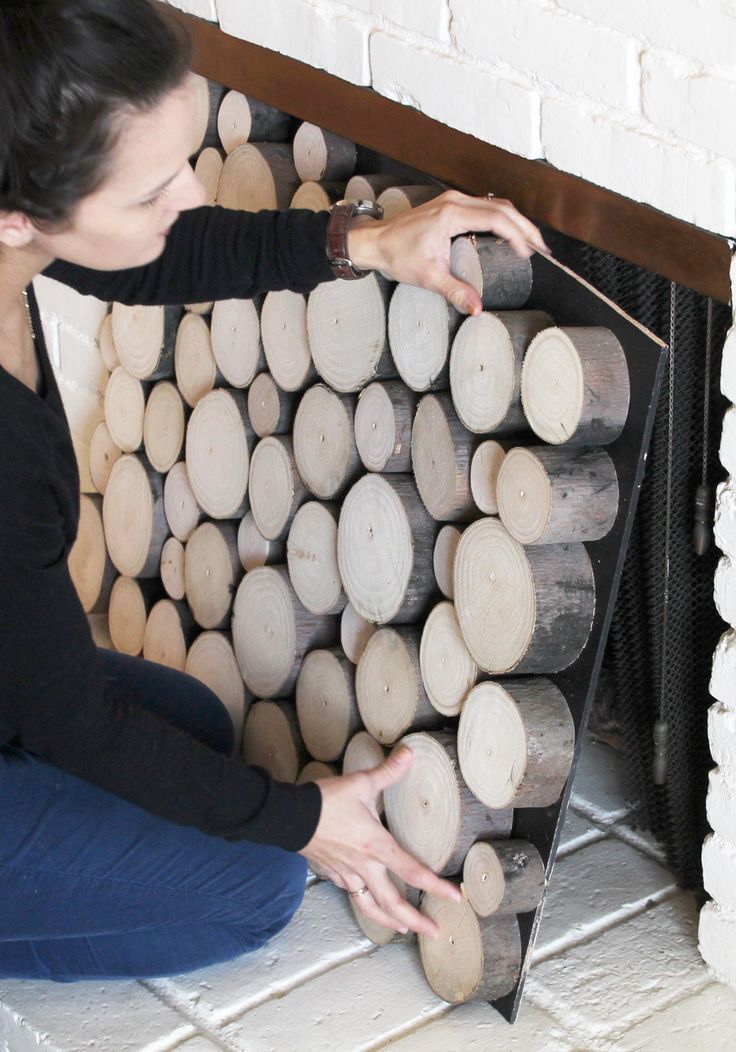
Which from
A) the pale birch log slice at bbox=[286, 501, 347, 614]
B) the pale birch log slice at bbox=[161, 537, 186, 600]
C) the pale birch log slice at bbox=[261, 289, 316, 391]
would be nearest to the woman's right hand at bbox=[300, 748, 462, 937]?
the pale birch log slice at bbox=[286, 501, 347, 614]

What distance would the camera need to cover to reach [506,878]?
1.40m

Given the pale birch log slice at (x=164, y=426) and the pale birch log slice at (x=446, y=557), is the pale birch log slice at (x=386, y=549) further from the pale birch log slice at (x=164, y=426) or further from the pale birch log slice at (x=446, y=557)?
the pale birch log slice at (x=164, y=426)

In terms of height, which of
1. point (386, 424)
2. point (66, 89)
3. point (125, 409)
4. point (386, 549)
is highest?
point (66, 89)

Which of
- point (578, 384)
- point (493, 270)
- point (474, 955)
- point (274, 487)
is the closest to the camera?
point (578, 384)

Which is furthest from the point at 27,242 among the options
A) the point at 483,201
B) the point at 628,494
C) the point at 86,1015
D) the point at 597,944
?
the point at 597,944

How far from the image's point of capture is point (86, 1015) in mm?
1498

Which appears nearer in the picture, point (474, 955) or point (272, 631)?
point (474, 955)

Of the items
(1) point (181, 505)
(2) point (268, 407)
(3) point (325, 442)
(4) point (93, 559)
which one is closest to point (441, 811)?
(3) point (325, 442)

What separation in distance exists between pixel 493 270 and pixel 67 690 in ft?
1.84

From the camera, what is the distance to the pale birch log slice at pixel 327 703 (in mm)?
1630

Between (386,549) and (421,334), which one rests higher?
(421,334)

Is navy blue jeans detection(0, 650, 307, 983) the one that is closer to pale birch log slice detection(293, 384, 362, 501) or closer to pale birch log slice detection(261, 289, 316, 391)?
pale birch log slice detection(293, 384, 362, 501)

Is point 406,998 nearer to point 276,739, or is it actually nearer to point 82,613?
point 276,739

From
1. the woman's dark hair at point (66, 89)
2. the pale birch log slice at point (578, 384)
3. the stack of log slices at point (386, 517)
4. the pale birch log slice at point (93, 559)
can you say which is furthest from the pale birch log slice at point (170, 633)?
the woman's dark hair at point (66, 89)
